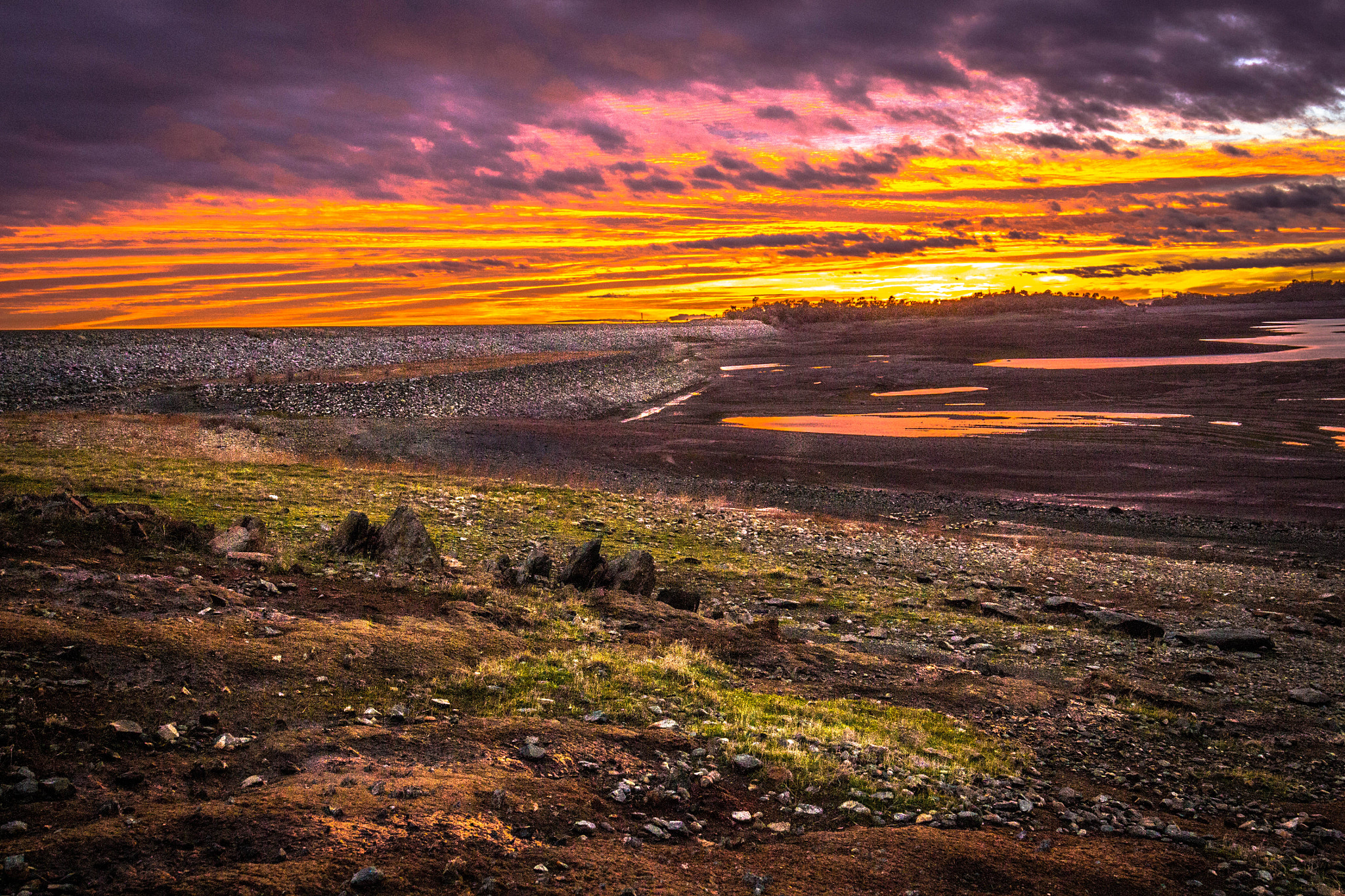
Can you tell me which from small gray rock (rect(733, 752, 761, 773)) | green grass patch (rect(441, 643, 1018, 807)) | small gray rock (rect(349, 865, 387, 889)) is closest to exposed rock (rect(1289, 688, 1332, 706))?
green grass patch (rect(441, 643, 1018, 807))

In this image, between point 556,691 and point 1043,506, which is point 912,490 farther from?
point 556,691

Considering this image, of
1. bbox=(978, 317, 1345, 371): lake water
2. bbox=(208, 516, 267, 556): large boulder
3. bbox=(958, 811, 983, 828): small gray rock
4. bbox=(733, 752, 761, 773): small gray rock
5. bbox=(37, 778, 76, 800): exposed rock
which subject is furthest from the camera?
bbox=(978, 317, 1345, 371): lake water

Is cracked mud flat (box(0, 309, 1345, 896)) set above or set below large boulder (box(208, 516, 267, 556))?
below

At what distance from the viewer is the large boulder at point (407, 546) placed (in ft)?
49.0

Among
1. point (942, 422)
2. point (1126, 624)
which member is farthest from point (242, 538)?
point (942, 422)

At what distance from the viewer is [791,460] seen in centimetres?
3866

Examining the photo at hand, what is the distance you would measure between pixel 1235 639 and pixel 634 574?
12.4 m

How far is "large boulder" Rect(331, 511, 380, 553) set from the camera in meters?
15.5

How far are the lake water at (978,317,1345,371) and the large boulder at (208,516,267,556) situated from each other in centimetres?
7700

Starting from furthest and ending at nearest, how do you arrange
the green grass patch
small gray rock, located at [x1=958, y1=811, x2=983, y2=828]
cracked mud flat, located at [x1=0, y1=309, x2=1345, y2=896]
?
the green grass patch, small gray rock, located at [x1=958, y1=811, x2=983, y2=828], cracked mud flat, located at [x1=0, y1=309, x2=1345, y2=896]

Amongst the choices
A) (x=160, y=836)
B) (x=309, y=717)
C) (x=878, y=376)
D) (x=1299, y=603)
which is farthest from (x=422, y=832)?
(x=878, y=376)

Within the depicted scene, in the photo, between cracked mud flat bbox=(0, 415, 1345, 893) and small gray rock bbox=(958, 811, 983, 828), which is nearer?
cracked mud flat bbox=(0, 415, 1345, 893)

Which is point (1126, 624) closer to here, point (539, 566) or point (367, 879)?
point (539, 566)

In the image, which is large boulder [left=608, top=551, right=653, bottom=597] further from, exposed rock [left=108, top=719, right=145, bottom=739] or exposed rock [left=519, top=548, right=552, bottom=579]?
exposed rock [left=108, top=719, right=145, bottom=739]
